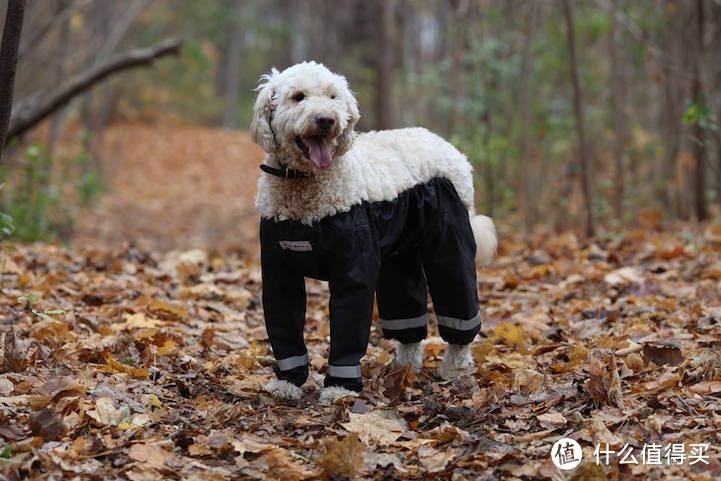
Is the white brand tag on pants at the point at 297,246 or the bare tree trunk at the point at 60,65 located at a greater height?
the bare tree trunk at the point at 60,65

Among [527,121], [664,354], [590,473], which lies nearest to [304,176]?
[590,473]

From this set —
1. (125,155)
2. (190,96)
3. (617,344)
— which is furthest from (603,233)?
(190,96)

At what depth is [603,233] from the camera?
827 cm

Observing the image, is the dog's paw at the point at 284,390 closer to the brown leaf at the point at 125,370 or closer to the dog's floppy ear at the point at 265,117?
the brown leaf at the point at 125,370

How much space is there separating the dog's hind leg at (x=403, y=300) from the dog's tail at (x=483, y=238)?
15.0 inches

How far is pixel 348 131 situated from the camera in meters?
3.91

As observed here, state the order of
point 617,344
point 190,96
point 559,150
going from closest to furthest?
1. point 617,344
2. point 559,150
3. point 190,96

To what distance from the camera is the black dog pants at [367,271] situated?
3.82 m

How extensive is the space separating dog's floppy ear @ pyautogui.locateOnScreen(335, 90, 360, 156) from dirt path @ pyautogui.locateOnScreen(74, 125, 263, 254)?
16.8 ft

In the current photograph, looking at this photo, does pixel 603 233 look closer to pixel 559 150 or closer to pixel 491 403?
pixel 559 150

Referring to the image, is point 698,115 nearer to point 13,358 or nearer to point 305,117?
point 305,117

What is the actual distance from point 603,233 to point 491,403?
4.98 metres
